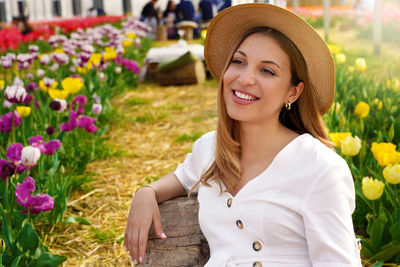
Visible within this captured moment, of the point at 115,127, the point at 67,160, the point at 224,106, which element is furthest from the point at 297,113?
the point at 115,127

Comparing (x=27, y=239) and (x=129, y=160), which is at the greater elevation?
(x=27, y=239)

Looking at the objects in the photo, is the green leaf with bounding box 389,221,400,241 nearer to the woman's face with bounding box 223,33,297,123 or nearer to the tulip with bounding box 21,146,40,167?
the woman's face with bounding box 223,33,297,123

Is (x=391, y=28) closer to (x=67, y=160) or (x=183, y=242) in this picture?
(x=67, y=160)

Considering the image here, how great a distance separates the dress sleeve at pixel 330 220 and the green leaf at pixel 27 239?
1067 millimetres

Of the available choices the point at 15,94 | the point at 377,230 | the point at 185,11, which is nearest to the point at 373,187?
the point at 377,230

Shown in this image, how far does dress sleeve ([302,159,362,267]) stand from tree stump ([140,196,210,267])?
21.6 inches

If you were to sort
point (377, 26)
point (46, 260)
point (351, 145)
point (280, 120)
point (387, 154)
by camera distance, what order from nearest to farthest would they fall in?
point (280, 120) < point (46, 260) < point (387, 154) < point (351, 145) < point (377, 26)

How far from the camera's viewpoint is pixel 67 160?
3.36 metres

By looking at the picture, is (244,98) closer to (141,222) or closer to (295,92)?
(295,92)

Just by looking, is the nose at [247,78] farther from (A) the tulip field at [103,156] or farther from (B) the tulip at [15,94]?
(B) the tulip at [15,94]

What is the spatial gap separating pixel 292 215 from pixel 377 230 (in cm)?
74

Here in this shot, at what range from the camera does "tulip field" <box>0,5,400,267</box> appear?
1960mm

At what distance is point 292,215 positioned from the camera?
4.52ft

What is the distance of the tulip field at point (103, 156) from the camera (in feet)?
6.43
